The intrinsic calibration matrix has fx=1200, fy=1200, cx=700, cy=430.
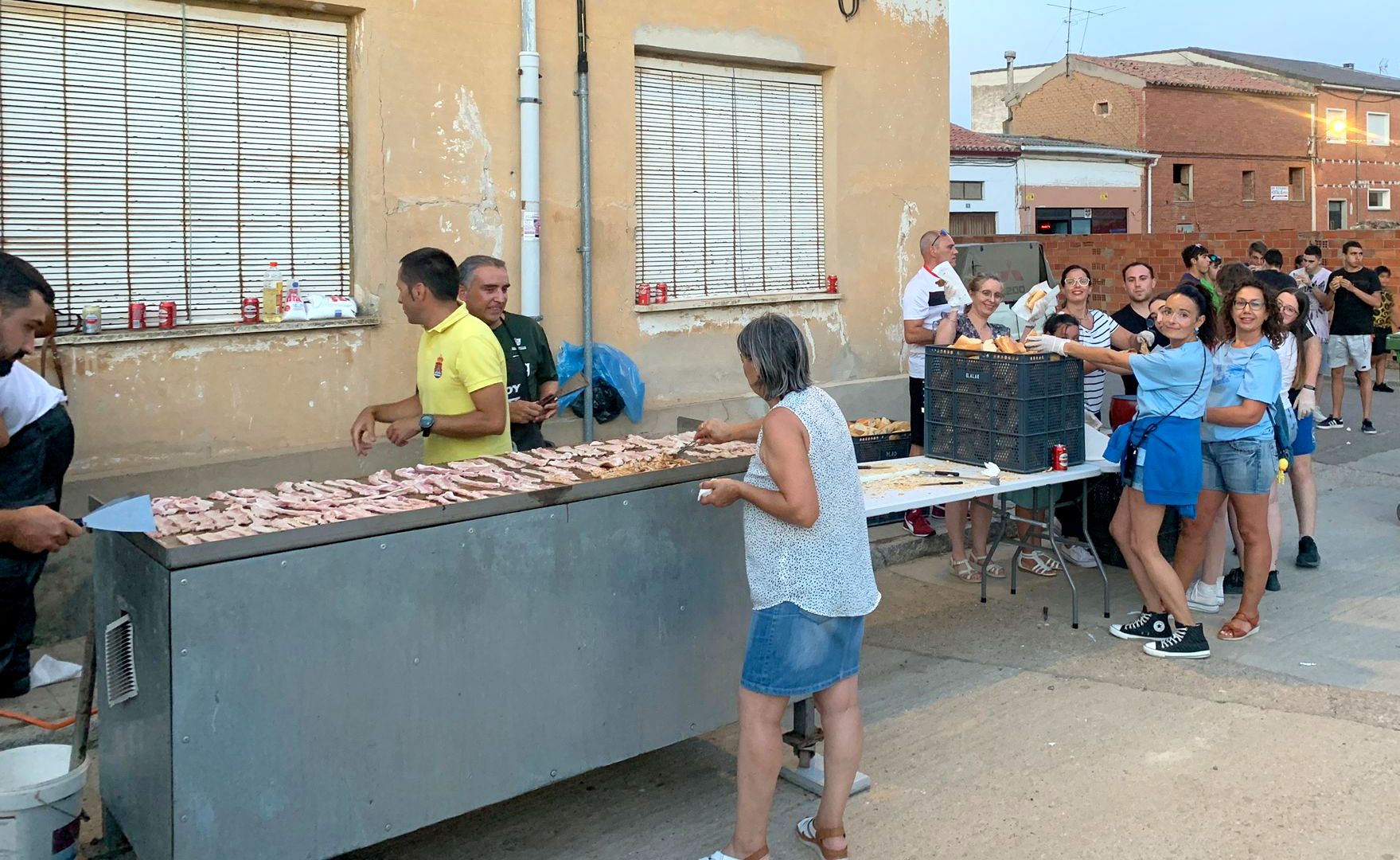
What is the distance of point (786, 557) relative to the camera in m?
4.03

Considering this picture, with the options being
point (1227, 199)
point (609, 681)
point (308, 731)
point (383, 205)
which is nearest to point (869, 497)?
point (609, 681)

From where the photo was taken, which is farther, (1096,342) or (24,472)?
(1096,342)

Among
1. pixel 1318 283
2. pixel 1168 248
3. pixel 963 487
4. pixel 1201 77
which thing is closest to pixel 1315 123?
pixel 1201 77

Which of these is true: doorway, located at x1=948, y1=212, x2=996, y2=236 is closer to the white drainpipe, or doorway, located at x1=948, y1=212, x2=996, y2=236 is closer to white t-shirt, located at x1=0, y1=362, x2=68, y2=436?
the white drainpipe

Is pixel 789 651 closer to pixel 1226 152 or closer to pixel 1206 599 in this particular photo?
pixel 1206 599

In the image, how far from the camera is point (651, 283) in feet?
30.0

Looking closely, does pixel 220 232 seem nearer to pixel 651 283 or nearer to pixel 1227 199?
pixel 651 283

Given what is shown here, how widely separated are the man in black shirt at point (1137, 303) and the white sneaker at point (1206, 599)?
1.52 meters

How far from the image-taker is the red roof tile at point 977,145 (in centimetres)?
3195

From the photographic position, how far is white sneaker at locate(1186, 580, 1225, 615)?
7266 mm

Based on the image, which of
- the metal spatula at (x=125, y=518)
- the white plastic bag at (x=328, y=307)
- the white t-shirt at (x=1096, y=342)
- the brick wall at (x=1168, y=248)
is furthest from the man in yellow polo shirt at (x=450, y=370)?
the brick wall at (x=1168, y=248)

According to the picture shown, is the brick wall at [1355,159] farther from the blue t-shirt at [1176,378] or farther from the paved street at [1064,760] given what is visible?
the blue t-shirt at [1176,378]

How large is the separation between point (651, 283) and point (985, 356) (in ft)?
10.2

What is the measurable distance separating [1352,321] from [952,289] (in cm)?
794
